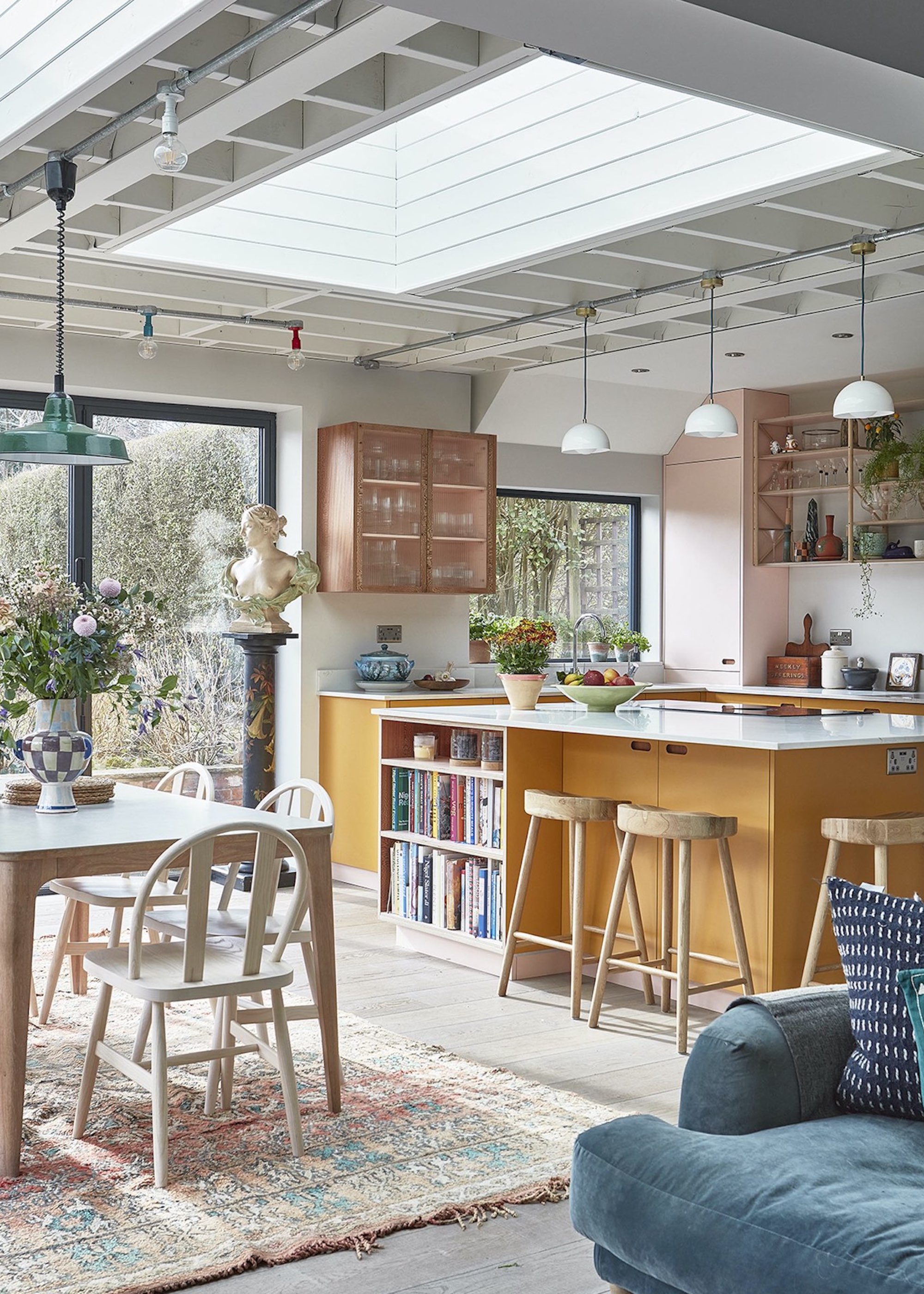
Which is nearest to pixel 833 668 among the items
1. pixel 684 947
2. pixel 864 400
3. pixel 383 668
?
pixel 383 668

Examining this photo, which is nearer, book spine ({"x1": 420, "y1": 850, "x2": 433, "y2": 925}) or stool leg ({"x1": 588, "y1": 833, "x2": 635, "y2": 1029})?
stool leg ({"x1": 588, "y1": 833, "x2": 635, "y2": 1029})

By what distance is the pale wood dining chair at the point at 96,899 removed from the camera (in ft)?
13.7

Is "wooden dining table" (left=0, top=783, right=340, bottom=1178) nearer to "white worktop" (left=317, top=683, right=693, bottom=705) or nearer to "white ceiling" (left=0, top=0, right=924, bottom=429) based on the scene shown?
"white ceiling" (left=0, top=0, right=924, bottom=429)

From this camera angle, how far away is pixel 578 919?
480cm

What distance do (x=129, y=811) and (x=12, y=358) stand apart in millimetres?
3510

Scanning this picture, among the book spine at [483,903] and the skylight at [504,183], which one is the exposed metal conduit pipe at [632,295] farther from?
the book spine at [483,903]

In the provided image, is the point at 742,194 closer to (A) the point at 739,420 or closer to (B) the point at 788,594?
(A) the point at 739,420

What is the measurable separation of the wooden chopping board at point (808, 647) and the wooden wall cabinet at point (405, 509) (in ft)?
6.65

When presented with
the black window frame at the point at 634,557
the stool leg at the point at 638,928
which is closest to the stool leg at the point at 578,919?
the stool leg at the point at 638,928

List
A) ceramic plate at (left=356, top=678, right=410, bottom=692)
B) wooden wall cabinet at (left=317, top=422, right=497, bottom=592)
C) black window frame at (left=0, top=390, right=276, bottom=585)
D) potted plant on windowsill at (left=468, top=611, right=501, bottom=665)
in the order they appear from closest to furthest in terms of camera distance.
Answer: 1. black window frame at (left=0, top=390, right=276, bottom=585)
2. wooden wall cabinet at (left=317, top=422, right=497, bottom=592)
3. ceramic plate at (left=356, top=678, right=410, bottom=692)
4. potted plant on windowsill at (left=468, top=611, right=501, bottom=665)

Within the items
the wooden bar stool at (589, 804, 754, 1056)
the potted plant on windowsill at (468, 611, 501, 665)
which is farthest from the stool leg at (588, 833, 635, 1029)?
the potted plant on windowsill at (468, 611, 501, 665)

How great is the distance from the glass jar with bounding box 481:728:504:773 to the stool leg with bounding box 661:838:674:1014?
2.51 ft

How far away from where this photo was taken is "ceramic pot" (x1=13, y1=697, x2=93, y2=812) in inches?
158

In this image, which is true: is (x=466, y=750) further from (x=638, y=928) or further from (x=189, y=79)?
(x=189, y=79)
